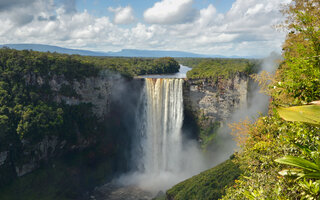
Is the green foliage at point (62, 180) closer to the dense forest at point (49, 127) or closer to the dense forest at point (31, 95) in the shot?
the dense forest at point (49, 127)

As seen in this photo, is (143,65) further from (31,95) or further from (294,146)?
(294,146)

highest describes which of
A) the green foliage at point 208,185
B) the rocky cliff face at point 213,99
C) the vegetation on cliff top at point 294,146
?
the vegetation on cliff top at point 294,146

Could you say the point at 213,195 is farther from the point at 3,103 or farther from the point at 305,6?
the point at 3,103

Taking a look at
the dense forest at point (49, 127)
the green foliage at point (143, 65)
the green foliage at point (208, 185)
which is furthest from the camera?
the green foliage at point (143, 65)

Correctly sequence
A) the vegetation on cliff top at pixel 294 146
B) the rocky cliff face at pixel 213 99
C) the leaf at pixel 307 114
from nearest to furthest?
the leaf at pixel 307 114, the vegetation on cliff top at pixel 294 146, the rocky cliff face at pixel 213 99

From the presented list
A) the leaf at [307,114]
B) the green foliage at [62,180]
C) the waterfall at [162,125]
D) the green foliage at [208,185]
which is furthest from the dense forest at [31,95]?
the leaf at [307,114]

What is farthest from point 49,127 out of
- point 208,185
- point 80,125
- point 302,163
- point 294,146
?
point 302,163

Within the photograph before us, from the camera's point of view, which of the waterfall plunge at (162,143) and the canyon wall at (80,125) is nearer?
the canyon wall at (80,125)
